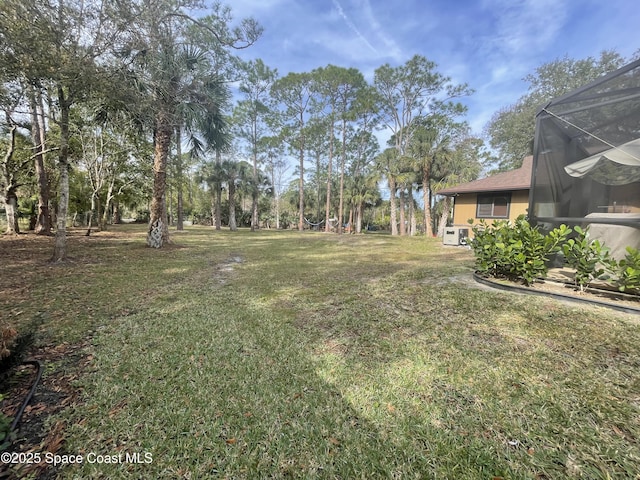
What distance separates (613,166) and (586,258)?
5.53 feet

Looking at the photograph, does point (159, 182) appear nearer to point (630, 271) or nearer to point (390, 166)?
point (630, 271)

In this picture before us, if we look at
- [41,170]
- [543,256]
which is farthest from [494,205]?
[41,170]

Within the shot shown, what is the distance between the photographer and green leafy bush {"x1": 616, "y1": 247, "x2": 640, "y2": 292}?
9.21ft

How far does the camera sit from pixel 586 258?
10.6ft

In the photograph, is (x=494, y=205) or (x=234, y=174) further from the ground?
(x=234, y=174)

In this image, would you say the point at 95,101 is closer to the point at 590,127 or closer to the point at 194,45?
the point at 194,45

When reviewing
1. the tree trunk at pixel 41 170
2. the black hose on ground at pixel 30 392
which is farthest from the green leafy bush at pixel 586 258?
the tree trunk at pixel 41 170

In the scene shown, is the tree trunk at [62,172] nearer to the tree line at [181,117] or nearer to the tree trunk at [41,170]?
the tree line at [181,117]

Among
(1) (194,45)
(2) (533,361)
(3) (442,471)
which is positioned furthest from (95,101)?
(2) (533,361)

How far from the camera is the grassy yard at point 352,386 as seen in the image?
53.1 inches

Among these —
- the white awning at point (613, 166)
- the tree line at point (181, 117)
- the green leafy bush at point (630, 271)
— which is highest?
the tree line at point (181, 117)

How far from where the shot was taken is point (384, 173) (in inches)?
720

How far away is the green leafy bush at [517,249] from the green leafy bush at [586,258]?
0.17 m

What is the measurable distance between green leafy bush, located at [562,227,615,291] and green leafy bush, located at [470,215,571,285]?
0.56ft
